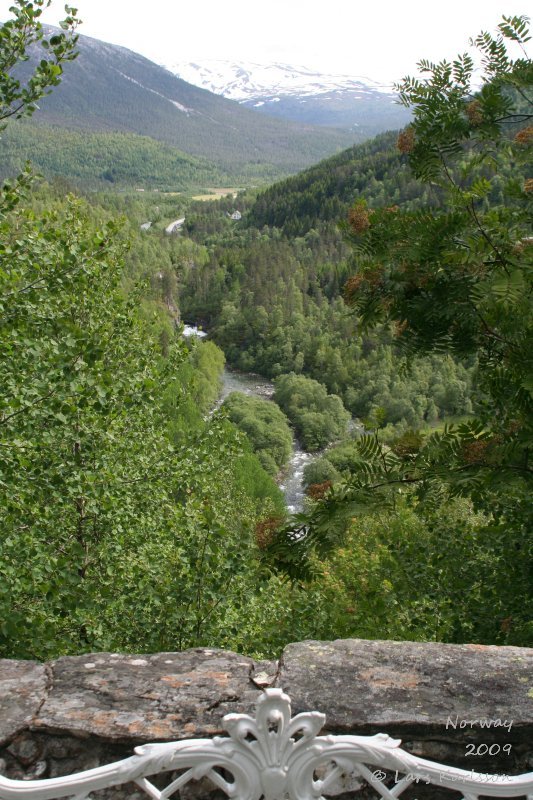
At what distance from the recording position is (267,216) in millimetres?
148250

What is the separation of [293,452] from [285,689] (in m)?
58.4

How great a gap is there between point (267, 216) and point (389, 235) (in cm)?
15045

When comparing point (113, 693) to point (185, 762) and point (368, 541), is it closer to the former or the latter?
point (185, 762)

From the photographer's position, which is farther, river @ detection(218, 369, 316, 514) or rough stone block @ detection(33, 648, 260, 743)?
river @ detection(218, 369, 316, 514)

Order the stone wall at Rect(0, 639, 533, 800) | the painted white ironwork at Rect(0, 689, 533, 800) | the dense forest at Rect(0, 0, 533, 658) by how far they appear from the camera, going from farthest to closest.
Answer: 1. the dense forest at Rect(0, 0, 533, 658)
2. the stone wall at Rect(0, 639, 533, 800)
3. the painted white ironwork at Rect(0, 689, 533, 800)

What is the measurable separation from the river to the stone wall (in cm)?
3003

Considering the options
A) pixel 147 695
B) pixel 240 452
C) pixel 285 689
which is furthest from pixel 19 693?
pixel 240 452

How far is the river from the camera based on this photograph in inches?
1938

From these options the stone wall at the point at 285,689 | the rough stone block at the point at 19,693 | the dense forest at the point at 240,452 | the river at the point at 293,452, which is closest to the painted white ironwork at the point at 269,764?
the stone wall at the point at 285,689

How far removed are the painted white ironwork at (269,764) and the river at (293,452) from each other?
31.2 metres

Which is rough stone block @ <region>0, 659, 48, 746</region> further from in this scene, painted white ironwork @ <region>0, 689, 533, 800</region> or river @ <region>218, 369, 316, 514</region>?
river @ <region>218, 369, 316, 514</region>

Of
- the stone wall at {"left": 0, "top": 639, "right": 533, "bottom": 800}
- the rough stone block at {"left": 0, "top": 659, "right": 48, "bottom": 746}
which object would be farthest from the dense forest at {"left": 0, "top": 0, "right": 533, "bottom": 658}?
the rough stone block at {"left": 0, "top": 659, "right": 48, "bottom": 746}

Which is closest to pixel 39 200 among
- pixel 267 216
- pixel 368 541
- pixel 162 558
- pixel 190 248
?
pixel 190 248

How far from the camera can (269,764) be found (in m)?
1.95
